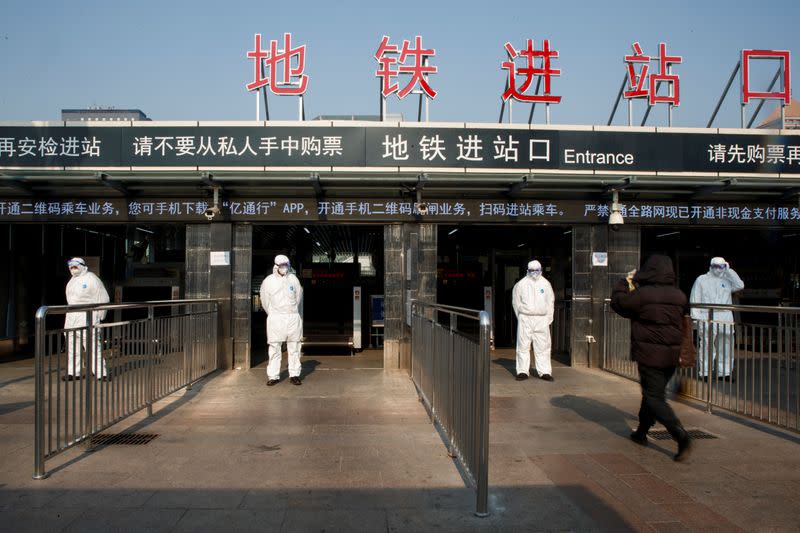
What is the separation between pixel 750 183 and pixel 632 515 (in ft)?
23.1

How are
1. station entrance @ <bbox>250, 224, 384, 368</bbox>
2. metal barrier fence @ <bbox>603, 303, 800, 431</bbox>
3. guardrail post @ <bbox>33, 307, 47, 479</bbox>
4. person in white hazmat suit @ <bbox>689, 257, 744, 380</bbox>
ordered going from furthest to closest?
station entrance @ <bbox>250, 224, 384, 368</bbox> → person in white hazmat suit @ <bbox>689, 257, 744, 380</bbox> → metal barrier fence @ <bbox>603, 303, 800, 431</bbox> → guardrail post @ <bbox>33, 307, 47, 479</bbox>

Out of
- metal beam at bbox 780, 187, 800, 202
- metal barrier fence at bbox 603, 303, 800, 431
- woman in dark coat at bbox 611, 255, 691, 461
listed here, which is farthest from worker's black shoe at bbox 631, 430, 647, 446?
metal beam at bbox 780, 187, 800, 202

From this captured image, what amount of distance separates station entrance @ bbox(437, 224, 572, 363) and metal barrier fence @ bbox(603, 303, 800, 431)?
5358 millimetres

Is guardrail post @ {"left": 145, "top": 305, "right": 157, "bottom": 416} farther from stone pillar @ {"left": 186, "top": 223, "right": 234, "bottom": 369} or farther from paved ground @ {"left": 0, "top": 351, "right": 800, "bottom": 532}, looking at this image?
stone pillar @ {"left": 186, "top": 223, "right": 234, "bottom": 369}

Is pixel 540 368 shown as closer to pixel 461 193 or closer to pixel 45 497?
pixel 461 193

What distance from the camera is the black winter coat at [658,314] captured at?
5262 mm

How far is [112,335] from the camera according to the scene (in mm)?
5754

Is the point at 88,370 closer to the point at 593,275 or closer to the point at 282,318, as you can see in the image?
the point at 282,318

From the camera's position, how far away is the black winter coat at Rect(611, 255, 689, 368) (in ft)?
17.3

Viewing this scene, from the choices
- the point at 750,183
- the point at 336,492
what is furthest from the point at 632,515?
the point at 750,183

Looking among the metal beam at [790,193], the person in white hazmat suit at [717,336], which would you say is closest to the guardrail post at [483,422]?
the person in white hazmat suit at [717,336]

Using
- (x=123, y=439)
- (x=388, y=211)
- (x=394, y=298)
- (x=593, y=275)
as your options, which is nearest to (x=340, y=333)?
(x=394, y=298)

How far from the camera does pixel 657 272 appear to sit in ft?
17.5

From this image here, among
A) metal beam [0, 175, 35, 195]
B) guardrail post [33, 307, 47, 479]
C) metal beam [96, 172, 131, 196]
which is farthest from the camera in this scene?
metal beam [0, 175, 35, 195]
